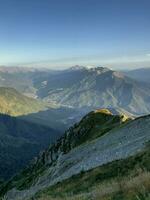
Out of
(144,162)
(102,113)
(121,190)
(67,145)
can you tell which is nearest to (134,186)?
(121,190)

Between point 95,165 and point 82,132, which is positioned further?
point 82,132

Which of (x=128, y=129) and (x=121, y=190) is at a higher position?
(x=121, y=190)

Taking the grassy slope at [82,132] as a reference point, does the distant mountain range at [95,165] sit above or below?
above

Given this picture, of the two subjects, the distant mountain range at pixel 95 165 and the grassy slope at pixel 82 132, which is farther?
the grassy slope at pixel 82 132

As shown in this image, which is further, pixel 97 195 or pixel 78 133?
pixel 78 133

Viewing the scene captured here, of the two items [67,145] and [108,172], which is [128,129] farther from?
[67,145]

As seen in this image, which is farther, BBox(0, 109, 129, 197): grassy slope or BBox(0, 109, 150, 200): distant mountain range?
BBox(0, 109, 129, 197): grassy slope

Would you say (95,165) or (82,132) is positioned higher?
(95,165)

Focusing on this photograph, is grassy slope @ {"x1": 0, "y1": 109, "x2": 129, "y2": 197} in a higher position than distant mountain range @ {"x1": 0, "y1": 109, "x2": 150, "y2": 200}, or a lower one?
lower
